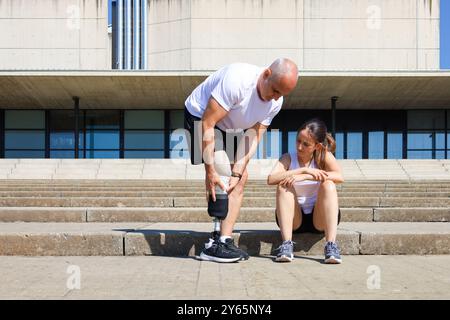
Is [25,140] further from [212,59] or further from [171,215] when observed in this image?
[171,215]

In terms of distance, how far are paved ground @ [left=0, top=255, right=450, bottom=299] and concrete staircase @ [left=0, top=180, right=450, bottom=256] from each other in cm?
18

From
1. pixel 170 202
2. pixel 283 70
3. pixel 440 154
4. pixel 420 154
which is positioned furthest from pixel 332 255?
pixel 440 154

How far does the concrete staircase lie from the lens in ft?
14.7

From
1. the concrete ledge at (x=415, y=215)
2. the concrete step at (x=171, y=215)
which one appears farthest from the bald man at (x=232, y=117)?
the concrete ledge at (x=415, y=215)

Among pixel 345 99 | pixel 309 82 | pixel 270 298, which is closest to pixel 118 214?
pixel 270 298

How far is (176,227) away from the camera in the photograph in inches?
211

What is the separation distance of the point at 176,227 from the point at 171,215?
0.83m

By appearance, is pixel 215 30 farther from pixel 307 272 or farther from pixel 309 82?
pixel 307 272

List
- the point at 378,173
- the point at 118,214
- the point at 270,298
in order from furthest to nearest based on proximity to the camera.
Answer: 1. the point at 378,173
2. the point at 118,214
3. the point at 270,298

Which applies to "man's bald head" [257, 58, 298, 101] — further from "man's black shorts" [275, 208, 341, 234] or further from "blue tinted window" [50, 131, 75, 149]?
"blue tinted window" [50, 131, 75, 149]

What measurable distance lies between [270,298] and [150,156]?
22.1m

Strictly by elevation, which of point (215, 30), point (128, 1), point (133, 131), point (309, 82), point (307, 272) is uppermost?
point (128, 1)

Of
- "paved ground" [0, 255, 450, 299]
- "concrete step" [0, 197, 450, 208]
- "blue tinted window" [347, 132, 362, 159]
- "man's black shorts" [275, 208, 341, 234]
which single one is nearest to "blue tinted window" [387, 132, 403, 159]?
"blue tinted window" [347, 132, 362, 159]

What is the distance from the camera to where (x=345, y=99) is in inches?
906
